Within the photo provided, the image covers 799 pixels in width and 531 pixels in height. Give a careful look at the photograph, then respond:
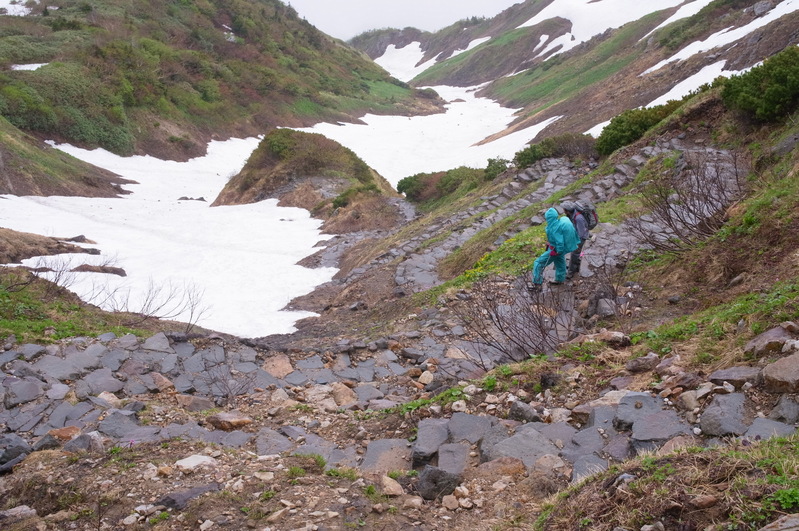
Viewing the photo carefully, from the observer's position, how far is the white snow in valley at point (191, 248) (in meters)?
11.4

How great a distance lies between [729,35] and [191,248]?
23094 mm

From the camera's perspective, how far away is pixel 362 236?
18.0m

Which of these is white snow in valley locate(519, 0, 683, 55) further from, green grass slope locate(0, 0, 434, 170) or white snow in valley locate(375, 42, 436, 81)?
white snow in valley locate(375, 42, 436, 81)

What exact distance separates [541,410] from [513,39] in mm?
79046

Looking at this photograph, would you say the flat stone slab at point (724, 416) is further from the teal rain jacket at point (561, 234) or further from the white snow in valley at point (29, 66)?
the white snow in valley at point (29, 66)

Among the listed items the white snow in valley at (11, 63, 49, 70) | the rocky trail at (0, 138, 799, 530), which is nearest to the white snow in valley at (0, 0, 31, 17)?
the white snow in valley at (11, 63, 49, 70)

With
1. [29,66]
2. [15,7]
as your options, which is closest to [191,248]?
[29,66]

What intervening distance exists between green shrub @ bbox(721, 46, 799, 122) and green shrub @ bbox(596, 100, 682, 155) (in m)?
2.80

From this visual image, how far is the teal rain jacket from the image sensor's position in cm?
798

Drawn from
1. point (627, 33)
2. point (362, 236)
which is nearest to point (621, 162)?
point (362, 236)

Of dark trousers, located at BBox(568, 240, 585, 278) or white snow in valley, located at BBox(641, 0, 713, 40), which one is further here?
white snow in valley, located at BBox(641, 0, 713, 40)

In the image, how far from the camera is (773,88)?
995 cm

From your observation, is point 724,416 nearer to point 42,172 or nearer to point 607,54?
point 42,172

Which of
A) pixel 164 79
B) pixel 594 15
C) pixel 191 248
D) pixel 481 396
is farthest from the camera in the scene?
pixel 594 15
